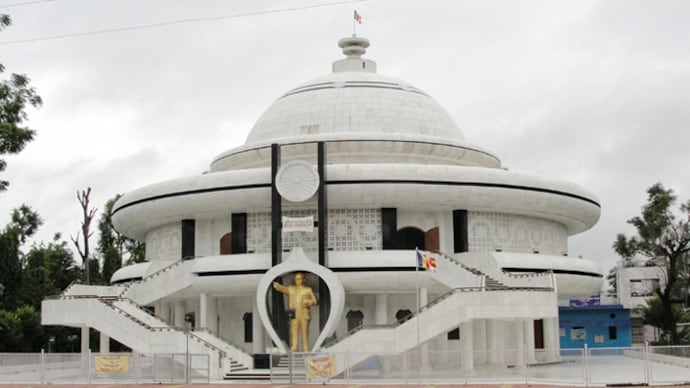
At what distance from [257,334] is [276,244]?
16.3 ft

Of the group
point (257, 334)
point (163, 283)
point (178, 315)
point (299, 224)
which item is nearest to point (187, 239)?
point (178, 315)

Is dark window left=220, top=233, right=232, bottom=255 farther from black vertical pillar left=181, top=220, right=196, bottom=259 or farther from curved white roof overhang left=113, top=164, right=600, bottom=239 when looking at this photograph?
black vertical pillar left=181, top=220, right=196, bottom=259

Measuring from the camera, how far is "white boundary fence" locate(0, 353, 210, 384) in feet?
117

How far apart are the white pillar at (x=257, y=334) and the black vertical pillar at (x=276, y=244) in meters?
2.53

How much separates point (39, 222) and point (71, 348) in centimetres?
1826

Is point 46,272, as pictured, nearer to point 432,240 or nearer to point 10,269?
point 10,269

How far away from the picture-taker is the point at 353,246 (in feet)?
153

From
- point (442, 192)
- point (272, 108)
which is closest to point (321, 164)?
point (442, 192)

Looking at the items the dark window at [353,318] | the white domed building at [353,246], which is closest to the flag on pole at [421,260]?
the white domed building at [353,246]

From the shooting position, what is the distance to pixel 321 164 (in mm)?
45344

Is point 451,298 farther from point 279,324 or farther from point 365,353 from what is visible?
point 279,324

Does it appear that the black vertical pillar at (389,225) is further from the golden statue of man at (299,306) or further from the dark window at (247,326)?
the dark window at (247,326)

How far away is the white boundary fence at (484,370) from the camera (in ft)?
110

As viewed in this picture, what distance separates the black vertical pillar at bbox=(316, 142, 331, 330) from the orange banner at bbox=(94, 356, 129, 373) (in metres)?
10.6
